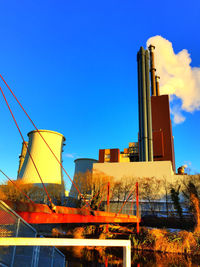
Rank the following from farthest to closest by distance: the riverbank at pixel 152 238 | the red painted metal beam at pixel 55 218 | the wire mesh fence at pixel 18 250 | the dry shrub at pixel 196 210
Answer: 1. the dry shrub at pixel 196 210
2. the riverbank at pixel 152 238
3. the red painted metal beam at pixel 55 218
4. the wire mesh fence at pixel 18 250

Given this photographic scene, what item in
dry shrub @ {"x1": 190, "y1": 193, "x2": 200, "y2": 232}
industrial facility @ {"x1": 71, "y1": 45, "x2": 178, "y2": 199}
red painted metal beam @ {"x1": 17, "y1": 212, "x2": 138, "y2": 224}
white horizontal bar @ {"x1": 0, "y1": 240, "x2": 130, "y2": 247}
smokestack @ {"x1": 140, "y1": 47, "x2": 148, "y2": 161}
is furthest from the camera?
smokestack @ {"x1": 140, "y1": 47, "x2": 148, "y2": 161}

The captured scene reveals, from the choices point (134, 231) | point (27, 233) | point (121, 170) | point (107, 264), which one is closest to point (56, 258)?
point (27, 233)

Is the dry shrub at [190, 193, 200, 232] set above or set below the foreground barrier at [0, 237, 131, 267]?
above

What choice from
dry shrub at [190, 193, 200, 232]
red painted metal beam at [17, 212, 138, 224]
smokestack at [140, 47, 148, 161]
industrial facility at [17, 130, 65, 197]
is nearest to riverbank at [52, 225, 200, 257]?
dry shrub at [190, 193, 200, 232]

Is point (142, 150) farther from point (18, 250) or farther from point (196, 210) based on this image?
point (18, 250)

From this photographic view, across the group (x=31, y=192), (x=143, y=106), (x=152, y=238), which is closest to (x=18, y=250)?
(x=152, y=238)

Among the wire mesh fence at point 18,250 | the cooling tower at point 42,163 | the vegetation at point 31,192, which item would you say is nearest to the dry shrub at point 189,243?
the wire mesh fence at point 18,250

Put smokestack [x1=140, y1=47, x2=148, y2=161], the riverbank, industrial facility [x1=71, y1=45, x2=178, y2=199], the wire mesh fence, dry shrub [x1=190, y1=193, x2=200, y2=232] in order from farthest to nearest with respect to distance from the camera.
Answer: smokestack [x1=140, y1=47, x2=148, y2=161]
industrial facility [x1=71, y1=45, x2=178, y2=199]
dry shrub [x1=190, y1=193, x2=200, y2=232]
the riverbank
the wire mesh fence

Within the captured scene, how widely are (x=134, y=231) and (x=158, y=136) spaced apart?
25619mm

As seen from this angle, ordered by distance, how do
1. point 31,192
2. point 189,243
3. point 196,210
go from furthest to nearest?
point 31,192 → point 196,210 → point 189,243

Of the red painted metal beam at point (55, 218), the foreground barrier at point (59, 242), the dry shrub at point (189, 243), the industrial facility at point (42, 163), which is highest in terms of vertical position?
the industrial facility at point (42, 163)

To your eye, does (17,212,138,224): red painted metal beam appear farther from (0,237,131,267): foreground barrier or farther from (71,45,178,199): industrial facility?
(71,45,178,199): industrial facility

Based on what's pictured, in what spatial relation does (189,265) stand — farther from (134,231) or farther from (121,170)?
(121,170)

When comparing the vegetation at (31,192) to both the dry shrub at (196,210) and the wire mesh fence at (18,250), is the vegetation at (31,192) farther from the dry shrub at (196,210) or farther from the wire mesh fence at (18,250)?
the wire mesh fence at (18,250)
